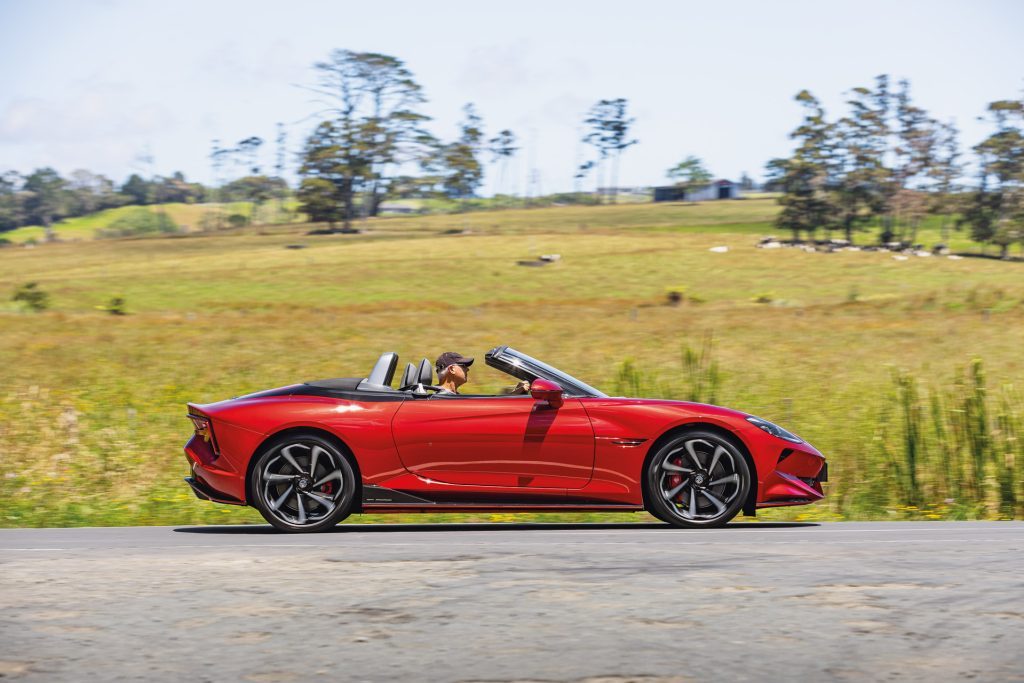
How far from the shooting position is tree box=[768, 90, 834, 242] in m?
100

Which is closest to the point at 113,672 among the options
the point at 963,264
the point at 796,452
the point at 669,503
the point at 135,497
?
the point at 669,503

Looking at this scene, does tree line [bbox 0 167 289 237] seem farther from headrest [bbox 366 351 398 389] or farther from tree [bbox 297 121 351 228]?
headrest [bbox 366 351 398 389]

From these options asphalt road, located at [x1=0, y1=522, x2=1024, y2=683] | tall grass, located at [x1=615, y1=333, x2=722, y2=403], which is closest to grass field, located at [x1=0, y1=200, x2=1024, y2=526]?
tall grass, located at [x1=615, y1=333, x2=722, y2=403]

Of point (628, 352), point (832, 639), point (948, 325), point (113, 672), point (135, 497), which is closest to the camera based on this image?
point (113, 672)

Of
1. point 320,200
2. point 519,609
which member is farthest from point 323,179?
point 519,609

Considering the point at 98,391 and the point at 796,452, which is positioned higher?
the point at 796,452

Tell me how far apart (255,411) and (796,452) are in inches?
149

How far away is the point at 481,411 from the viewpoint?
8.84 metres

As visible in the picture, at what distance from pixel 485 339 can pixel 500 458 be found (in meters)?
24.8

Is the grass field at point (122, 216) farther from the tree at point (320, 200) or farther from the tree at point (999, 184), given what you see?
the tree at point (999, 184)

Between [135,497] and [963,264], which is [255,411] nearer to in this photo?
[135,497]

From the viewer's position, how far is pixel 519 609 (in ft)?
18.9

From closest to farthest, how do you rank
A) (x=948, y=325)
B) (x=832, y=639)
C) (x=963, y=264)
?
1. (x=832, y=639)
2. (x=948, y=325)
3. (x=963, y=264)

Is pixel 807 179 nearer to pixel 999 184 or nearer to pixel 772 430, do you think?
pixel 999 184
